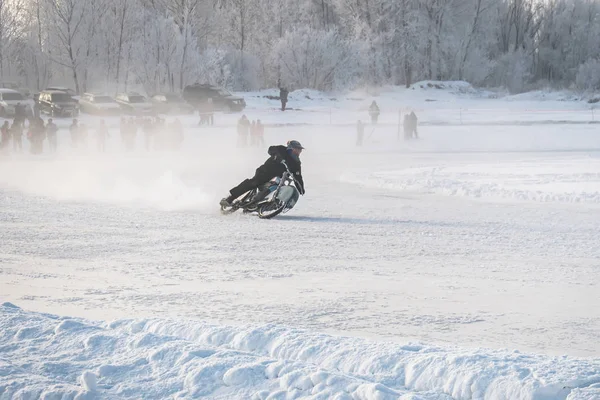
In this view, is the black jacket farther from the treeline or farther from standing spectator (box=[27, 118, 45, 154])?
the treeline

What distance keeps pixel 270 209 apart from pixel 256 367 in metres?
8.71

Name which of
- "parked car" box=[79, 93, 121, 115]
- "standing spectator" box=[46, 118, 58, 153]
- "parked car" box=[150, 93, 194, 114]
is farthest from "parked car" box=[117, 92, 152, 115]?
"standing spectator" box=[46, 118, 58, 153]

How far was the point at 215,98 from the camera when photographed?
5356 centimetres

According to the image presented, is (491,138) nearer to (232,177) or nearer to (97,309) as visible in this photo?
(232,177)

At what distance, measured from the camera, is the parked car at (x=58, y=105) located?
1913 inches

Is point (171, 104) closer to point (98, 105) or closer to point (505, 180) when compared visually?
point (98, 105)

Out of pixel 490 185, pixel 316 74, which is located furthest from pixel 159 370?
pixel 316 74

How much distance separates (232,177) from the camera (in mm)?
23203

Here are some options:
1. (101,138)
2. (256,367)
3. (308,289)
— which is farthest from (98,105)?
(256,367)

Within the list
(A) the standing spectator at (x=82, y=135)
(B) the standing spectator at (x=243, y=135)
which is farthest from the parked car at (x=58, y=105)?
(B) the standing spectator at (x=243, y=135)

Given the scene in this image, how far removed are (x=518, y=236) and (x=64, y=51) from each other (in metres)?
62.9

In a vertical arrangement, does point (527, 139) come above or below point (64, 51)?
below

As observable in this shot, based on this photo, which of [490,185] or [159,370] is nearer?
[159,370]

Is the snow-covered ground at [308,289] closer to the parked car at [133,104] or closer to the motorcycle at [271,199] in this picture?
the motorcycle at [271,199]
